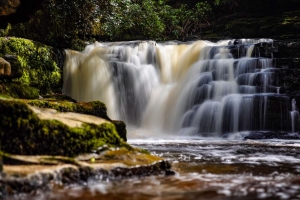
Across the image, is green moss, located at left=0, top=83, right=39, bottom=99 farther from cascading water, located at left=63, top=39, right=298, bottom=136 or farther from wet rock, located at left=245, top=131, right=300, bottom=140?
wet rock, located at left=245, top=131, right=300, bottom=140

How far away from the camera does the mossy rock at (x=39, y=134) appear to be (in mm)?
3117

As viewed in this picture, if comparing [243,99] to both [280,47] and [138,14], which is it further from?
[138,14]

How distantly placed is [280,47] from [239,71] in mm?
1719

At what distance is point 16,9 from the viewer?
6.96m

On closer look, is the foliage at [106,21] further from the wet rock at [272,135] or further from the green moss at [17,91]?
the wet rock at [272,135]

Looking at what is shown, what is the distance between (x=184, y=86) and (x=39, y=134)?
8.78 metres

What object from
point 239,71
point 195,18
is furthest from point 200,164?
point 195,18

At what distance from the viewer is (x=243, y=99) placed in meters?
10.2

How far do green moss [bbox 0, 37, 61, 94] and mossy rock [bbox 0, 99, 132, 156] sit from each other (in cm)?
721

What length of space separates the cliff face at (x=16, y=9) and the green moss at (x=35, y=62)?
9.55 feet

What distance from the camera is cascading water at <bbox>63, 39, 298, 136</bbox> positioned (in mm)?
9992

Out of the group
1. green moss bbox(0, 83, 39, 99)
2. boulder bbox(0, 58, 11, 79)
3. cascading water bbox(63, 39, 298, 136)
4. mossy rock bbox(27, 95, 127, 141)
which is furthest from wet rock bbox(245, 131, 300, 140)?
boulder bbox(0, 58, 11, 79)

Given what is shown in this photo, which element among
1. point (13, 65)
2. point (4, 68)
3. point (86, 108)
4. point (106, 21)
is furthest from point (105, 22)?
point (86, 108)

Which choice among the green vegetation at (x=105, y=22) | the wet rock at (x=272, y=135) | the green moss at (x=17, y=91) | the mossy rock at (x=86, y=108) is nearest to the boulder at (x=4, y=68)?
the green moss at (x=17, y=91)
